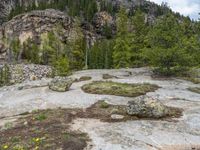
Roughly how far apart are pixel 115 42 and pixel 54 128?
62.8 meters

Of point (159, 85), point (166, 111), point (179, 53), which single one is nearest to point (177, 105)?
point (166, 111)

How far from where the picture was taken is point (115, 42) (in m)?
80.5

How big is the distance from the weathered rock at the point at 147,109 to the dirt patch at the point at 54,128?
348 mm

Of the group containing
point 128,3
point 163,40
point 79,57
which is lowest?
point 79,57

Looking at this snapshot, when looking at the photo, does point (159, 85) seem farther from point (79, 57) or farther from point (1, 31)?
point (1, 31)

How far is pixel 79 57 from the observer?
95.0 metres

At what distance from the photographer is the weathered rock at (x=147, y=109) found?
21.1m

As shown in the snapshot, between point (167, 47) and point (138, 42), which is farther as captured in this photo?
point (138, 42)

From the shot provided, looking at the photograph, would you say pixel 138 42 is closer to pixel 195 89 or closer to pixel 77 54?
pixel 77 54

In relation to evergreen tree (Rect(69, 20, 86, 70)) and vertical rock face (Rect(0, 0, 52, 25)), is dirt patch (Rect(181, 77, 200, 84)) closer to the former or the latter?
evergreen tree (Rect(69, 20, 86, 70))

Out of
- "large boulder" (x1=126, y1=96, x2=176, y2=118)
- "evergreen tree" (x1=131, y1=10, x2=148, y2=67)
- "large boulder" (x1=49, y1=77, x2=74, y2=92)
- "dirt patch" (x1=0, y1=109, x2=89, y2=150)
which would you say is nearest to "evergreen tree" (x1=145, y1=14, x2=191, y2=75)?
"large boulder" (x1=49, y1=77, x2=74, y2=92)

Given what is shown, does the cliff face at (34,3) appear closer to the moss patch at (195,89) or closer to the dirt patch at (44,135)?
the moss patch at (195,89)

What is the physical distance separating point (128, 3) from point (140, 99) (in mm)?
172180

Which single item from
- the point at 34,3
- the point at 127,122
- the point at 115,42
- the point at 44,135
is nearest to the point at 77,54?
the point at 115,42
